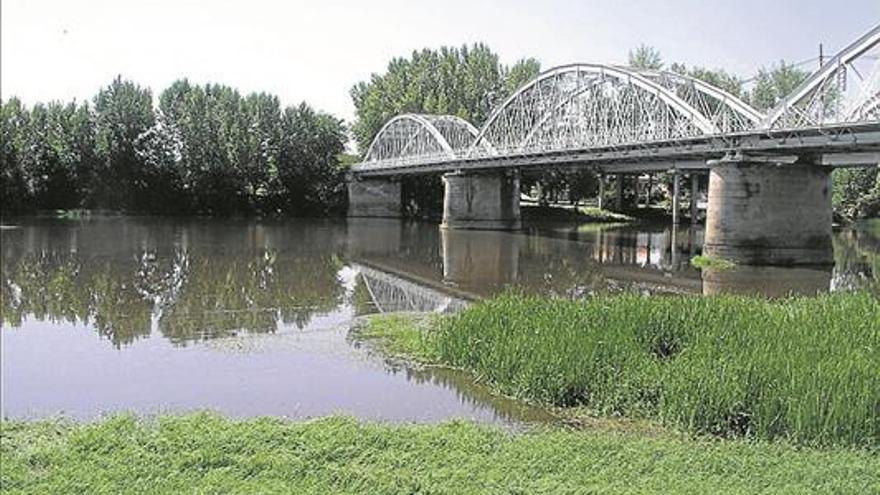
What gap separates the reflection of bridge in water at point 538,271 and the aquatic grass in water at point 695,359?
8548 millimetres

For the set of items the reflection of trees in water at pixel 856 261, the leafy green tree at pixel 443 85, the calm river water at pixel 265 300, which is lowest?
the calm river water at pixel 265 300

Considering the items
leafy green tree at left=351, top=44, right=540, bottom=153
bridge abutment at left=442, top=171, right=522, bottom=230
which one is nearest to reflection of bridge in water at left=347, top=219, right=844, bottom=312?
bridge abutment at left=442, top=171, right=522, bottom=230

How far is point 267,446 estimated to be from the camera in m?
8.90

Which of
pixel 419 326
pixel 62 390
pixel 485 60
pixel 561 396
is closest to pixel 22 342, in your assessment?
pixel 62 390

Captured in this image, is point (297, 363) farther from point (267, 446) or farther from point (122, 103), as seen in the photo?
point (122, 103)

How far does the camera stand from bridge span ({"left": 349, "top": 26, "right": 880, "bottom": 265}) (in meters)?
35.1

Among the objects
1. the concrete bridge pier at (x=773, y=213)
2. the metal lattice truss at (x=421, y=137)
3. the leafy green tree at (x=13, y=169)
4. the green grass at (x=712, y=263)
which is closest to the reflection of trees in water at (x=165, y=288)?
the green grass at (x=712, y=263)

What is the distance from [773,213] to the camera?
1492 inches

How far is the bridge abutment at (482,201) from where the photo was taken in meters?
69.5

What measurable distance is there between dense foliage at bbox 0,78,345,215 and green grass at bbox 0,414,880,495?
68906mm

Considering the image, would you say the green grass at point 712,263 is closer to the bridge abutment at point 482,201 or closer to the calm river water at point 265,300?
the calm river water at point 265,300

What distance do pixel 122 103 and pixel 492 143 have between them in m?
34.0

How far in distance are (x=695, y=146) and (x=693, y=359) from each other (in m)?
33.0

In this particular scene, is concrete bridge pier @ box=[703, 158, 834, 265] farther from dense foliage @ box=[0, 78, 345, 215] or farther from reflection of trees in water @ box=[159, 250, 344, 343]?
dense foliage @ box=[0, 78, 345, 215]
